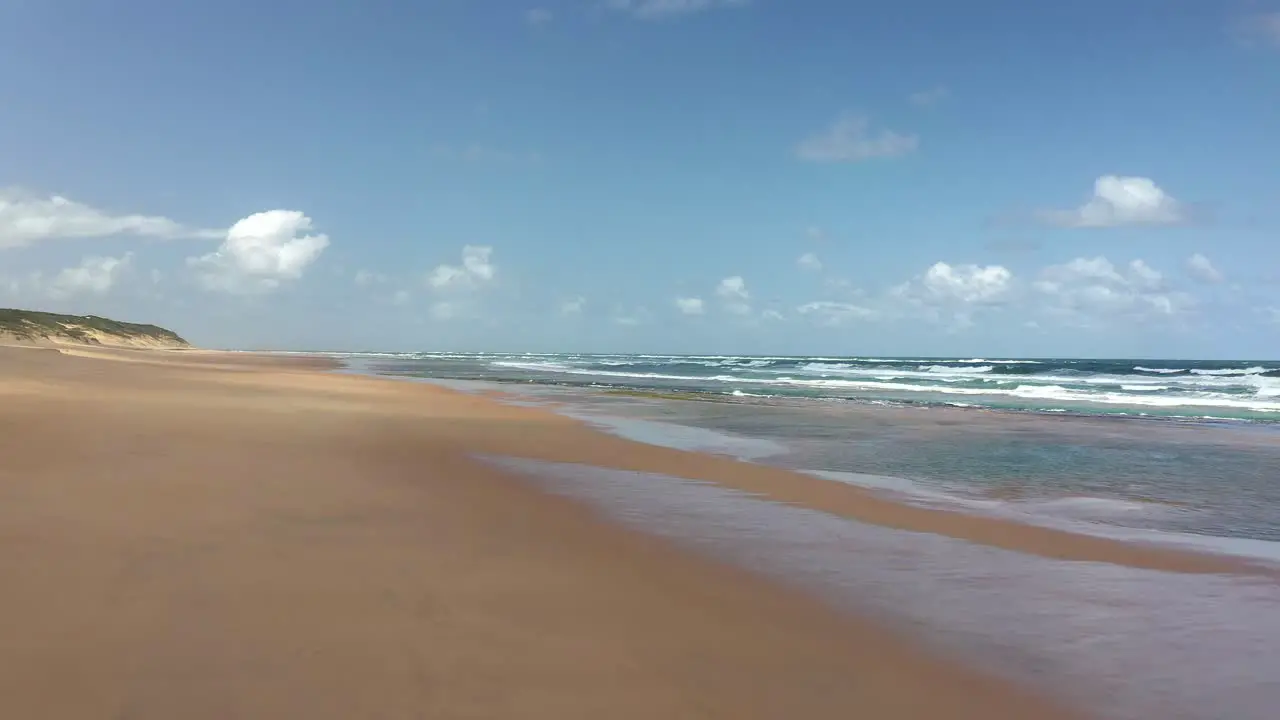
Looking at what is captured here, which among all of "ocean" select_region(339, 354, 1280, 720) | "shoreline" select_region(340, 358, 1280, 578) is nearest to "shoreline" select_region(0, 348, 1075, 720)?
"ocean" select_region(339, 354, 1280, 720)

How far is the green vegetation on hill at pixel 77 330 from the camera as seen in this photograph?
67875mm

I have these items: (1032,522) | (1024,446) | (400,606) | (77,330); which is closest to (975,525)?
(1032,522)

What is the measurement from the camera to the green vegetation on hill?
223ft

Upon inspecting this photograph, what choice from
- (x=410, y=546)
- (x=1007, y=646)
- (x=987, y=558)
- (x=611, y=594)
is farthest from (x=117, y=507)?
(x=987, y=558)

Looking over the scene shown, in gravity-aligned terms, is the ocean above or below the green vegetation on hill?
below

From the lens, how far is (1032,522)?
28.3 ft

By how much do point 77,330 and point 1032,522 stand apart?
9397 cm

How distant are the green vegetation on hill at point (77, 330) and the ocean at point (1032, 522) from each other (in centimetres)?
7032

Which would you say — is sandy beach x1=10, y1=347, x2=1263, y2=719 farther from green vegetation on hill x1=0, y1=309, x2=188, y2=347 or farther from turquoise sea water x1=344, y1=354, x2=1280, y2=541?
green vegetation on hill x1=0, y1=309, x2=188, y2=347

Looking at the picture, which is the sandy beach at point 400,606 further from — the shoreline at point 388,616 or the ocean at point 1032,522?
the ocean at point 1032,522

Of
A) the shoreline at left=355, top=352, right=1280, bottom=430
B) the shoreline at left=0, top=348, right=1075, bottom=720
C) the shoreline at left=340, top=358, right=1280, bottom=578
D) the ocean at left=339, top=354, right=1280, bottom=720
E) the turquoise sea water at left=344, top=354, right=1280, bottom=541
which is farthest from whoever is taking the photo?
the shoreline at left=355, top=352, right=1280, bottom=430

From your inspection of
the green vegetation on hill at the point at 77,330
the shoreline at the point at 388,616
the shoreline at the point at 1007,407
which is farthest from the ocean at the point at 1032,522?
the green vegetation on hill at the point at 77,330

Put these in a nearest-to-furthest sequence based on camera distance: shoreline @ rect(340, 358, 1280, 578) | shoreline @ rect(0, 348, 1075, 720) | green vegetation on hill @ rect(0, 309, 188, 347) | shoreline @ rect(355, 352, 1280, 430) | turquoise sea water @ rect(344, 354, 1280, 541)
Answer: shoreline @ rect(0, 348, 1075, 720) < shoreline @ rect(340, 358, 1280, 578) < turquoise sea water @ rect(344, 354, 1280, 541) < shoreline @ rect(355, 352, 1280, 430) < green vegetation on hill @ rect(0, 309, 188, 347)

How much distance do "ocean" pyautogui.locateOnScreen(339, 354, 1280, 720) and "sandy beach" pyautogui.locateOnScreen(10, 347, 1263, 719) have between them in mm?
446
